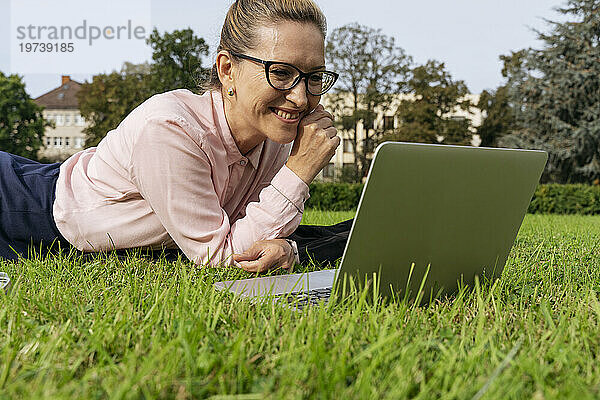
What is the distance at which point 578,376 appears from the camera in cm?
111

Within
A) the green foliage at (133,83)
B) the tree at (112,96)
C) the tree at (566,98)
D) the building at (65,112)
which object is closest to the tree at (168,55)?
the green foliage at (133,83)

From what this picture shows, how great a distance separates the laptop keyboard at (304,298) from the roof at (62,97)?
2541 inches

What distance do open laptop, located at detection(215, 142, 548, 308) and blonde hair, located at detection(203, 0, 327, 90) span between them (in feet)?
3.30

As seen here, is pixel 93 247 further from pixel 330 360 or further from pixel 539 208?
pixel 539 208

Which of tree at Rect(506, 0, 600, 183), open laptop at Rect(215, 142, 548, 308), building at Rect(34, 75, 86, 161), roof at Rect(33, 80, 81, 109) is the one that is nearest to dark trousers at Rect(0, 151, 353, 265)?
open laptop at Rect(215, 142, 548, 308)

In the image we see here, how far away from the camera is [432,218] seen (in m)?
1.59

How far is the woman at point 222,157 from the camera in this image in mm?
2189

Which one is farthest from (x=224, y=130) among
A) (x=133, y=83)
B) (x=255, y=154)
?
A: (x=133, y=83)

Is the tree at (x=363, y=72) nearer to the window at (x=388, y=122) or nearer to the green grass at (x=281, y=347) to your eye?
the window at (x=388, y=122)

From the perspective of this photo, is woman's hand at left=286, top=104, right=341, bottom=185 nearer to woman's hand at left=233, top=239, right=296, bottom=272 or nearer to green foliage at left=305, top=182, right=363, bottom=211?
woman's hand at left=233, top=239, right=296, bottom=272

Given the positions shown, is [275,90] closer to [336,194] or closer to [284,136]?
[284,136]

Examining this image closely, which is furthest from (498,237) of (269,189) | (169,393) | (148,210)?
(148,210)

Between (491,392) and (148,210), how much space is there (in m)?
1.80

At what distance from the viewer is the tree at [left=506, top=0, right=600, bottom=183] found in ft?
78.8
